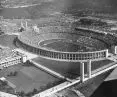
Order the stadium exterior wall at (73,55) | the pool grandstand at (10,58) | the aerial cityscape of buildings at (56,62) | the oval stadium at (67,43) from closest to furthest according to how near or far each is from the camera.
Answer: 1. the aerial cityscape of buildings at (56,62)
2. the pool grandstand at (10,58)
3. the stadium exterior wall at (73,55)
4. the oval stadium at (67,43)

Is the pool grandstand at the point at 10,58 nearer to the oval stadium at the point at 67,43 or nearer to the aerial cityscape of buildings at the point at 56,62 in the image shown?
the aerial cityscape of buildings at the point at 56,62

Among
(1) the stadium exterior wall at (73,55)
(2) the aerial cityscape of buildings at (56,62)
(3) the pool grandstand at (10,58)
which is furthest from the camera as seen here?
(1) the stadium exterior wall at (73,55)

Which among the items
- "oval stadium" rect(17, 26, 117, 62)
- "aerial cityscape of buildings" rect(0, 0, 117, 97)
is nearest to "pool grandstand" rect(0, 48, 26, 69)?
"aerial cityscape of buildings" rect(0, 0, 117, 97)

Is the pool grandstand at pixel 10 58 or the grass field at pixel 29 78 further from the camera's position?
the pool grandstand at pixel 10 58

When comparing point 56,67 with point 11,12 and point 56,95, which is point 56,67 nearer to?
point 56,95

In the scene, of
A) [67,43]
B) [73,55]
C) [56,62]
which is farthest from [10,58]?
[67,43]

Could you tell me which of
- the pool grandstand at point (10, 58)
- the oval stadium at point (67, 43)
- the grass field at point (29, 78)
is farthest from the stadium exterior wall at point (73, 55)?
the grass field at point (29, 78)
